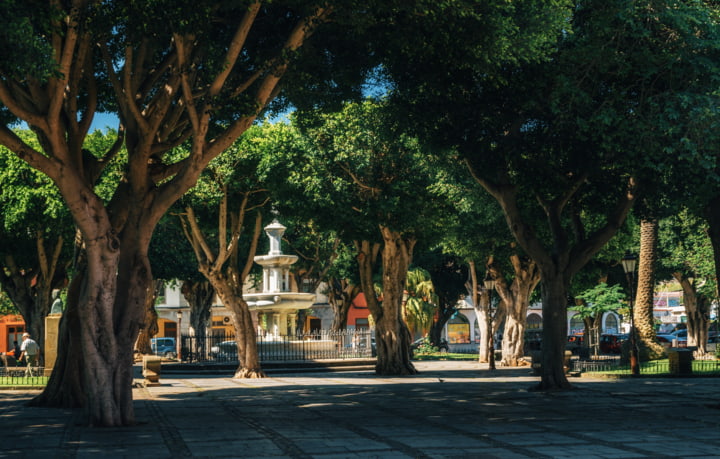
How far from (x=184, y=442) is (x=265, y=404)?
18.9ft

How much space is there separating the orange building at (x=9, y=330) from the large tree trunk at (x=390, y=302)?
50.6 meters

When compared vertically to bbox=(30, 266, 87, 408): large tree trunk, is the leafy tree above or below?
above

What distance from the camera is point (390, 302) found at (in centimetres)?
2767

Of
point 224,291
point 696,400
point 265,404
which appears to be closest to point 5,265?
point 224,291

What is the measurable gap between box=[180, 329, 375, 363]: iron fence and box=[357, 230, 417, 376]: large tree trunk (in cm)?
825

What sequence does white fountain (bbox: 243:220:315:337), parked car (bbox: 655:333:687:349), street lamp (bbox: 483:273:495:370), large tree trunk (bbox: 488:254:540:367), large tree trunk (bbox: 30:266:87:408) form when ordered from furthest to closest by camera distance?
parked car (bbox: 655:333:687:349) < white fountain (bbox: 243:220:315:337) < large tree trunk (bbox: 488:254:540:367) < street lamp (bbox: 483:273:495:370) < large tree trunk (bbox: 30:266:87:408)

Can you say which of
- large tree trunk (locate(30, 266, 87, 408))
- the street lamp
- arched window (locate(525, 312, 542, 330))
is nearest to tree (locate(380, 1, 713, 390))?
large tree trunk (locate(30, 266, 87, 408))

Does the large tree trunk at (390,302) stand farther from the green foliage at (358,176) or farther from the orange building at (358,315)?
the orange building at (358,315)

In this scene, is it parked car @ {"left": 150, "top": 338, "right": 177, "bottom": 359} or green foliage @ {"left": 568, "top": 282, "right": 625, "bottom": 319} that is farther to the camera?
parked car @ {"left": 150, "top": 338, "right": 177, "bottom": 359}

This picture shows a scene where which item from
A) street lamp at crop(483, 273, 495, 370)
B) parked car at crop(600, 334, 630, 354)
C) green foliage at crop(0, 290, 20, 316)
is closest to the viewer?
street lamp at crop(483, 273, 495, 370)

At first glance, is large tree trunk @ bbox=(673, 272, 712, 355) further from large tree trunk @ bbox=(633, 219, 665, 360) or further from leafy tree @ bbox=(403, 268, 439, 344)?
large tree trunk @ bbox=(633, 219, 665, 360)

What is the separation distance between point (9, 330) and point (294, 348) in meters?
44.3

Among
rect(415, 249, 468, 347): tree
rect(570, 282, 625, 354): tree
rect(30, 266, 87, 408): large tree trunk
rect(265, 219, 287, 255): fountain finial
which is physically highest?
rect(265, 219, 287, 255): fountain finial

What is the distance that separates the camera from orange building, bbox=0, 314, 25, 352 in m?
69.2
